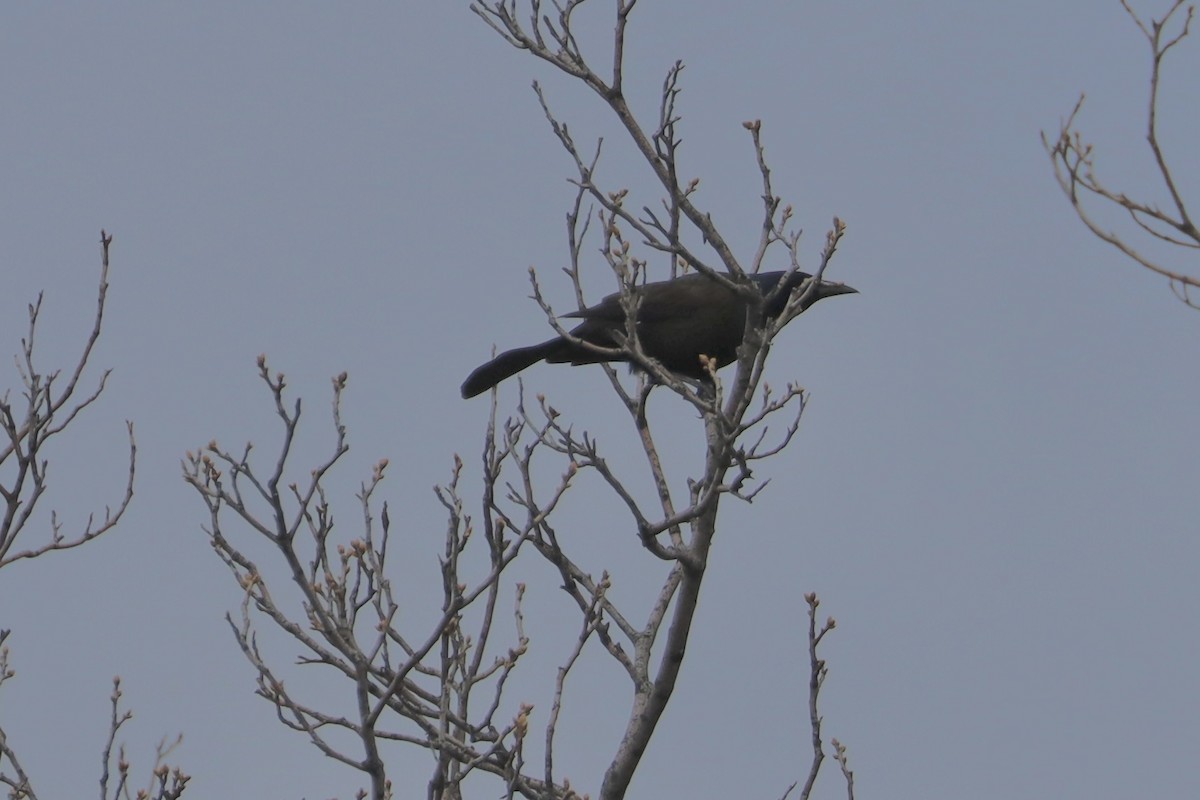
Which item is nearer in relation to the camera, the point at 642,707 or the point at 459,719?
the point at 459,719

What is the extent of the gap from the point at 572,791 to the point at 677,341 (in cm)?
360

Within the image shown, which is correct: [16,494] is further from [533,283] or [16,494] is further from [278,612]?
[533,283]

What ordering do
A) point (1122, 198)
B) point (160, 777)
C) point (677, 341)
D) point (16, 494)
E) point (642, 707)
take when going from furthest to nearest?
point (677, 341), point (642, 707), point (16, 494), point (160, 777), point (1122, 198)

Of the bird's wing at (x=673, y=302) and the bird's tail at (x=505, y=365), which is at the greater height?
the bird's wing at (x=673, y=302)

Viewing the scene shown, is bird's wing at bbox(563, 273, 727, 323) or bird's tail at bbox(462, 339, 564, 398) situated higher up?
bird's wing at bbox(563, 273, 727, 323)

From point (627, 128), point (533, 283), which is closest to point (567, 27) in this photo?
point (627, 128)

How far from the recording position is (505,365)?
26.7ft

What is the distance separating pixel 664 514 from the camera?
5953 millimetres

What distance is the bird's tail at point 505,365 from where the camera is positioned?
26.3ft

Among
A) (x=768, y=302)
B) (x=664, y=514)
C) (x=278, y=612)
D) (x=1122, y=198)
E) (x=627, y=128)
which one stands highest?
(x=627, y=128)

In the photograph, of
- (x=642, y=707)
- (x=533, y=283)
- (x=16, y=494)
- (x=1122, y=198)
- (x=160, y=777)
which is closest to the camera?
(x=1122, y=198)

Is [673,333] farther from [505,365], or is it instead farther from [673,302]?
[505,365]

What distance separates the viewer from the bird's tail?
26.3ft

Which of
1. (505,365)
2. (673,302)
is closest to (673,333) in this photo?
(673,302)
